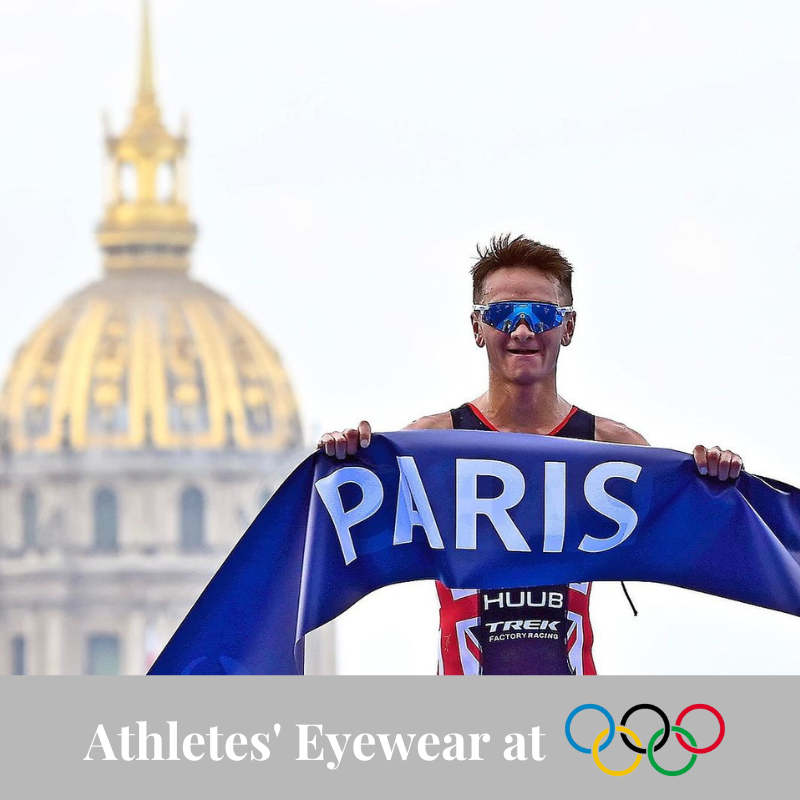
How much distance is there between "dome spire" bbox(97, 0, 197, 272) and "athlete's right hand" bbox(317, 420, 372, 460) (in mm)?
149358

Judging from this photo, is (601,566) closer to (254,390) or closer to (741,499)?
(741,499)

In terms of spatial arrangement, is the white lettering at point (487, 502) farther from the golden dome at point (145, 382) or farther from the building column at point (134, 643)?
the golden dome at point (145, 382)

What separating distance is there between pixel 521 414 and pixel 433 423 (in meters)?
0.33

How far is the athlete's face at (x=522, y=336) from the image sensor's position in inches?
381

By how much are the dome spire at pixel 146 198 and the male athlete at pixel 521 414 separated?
149590mm

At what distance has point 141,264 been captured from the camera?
6280 inches

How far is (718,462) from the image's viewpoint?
10148 millimetres
